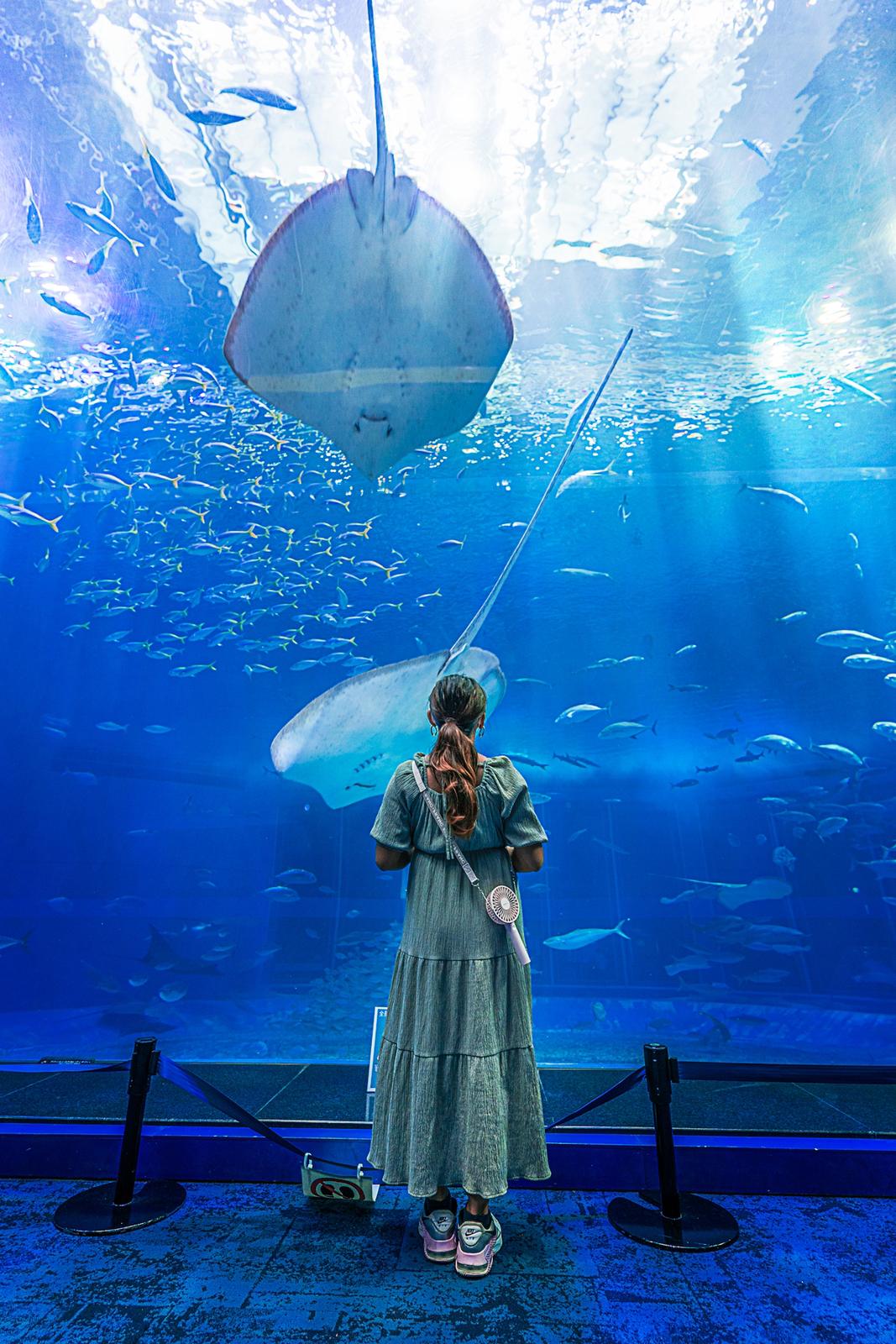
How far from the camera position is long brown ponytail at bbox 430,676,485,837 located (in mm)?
1543

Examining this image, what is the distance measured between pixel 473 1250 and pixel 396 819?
1024 mm

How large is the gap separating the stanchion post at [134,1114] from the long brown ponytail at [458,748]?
1.17 metres

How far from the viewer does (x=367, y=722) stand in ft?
16.0

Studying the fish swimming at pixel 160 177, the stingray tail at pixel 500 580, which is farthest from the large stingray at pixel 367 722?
the fish swimming at pixel 160 177

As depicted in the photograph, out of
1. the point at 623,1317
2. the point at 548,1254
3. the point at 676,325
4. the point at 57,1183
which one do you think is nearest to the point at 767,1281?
the point at 623,1317

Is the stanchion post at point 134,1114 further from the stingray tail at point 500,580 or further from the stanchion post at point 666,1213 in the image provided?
the stingray tail at point 500,580

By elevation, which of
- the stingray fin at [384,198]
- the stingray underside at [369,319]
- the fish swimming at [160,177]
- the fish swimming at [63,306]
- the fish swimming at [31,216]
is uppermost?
the fish swimming at [160,177]

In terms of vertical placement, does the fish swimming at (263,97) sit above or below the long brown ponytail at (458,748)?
above

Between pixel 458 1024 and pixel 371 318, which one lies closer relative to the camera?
pixel 458 1024

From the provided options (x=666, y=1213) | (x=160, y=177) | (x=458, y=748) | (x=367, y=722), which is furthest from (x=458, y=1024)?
(x=160, y=177)

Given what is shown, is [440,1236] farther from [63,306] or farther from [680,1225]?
[63,306]

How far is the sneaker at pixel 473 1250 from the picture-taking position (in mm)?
1525

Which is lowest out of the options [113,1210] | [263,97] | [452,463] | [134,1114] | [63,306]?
[113,1210]

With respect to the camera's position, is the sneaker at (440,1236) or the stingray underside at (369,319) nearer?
the sneaker at (440,1236)
